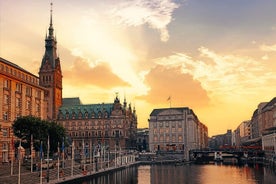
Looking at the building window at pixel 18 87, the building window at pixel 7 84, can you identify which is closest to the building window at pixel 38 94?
the building window at pixel 18 87

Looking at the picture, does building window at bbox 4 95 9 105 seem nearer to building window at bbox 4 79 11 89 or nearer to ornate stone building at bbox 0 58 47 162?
ornate stone building at bbox 0 58 47 162

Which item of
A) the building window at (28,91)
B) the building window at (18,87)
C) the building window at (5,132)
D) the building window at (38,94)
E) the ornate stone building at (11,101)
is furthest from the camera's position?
the building window at (38,94)

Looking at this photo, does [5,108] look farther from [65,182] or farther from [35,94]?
[65,182]

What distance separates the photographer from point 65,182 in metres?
111

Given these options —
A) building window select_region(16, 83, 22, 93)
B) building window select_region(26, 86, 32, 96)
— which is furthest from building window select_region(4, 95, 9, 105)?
building window select_region(26, 86, 32, 96)

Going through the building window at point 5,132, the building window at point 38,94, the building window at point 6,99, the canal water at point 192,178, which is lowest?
the canal water at point 192,178

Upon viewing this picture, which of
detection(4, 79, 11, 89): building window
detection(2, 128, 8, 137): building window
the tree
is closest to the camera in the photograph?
the tree

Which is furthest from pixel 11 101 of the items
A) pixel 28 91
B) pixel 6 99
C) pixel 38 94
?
pixel 38 94

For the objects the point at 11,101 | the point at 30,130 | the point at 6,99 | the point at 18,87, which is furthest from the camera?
the point at 18,87

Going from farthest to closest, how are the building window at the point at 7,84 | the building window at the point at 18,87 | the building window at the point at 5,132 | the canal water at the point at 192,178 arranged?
the building window at the point at 18,87 < the building window at the point at 7,84 < the building window at the point at 5,132 < the canal water at the point at 192,178

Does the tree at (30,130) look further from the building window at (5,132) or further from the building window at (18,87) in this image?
the building window at (18,87)

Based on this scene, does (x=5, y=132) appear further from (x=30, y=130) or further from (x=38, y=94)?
(x=38, y=94)

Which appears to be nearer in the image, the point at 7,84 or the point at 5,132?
the point at 5,132

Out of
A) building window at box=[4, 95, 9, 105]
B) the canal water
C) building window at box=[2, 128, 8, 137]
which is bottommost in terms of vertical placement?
the canal water
